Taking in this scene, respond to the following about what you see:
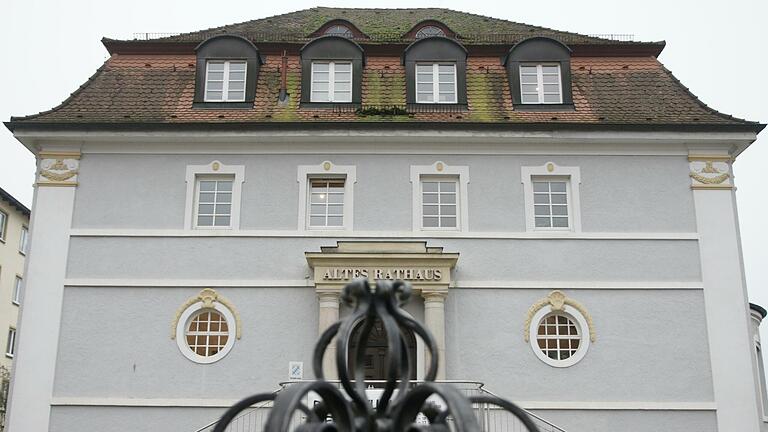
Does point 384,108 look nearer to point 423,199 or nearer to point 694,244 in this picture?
point 423,199

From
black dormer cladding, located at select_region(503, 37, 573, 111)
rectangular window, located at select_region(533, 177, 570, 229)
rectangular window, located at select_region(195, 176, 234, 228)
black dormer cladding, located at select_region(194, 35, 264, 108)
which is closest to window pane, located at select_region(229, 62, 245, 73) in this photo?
black dormer cladding, located at select_region(194, 35, 264, 108)

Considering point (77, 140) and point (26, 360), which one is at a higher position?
point (77, 140)

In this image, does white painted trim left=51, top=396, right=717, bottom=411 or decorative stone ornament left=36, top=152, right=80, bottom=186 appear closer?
white painted trim left=51, top=396, right=717, bottom=411

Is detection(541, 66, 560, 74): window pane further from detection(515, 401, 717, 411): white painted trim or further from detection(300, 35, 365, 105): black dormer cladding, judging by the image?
detection(515, 401, 717, 411): white painted trim

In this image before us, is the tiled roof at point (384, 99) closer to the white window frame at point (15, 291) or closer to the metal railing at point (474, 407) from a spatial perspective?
the metal railing at point (474, 407)

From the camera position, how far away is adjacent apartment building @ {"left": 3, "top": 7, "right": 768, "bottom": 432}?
718 inches

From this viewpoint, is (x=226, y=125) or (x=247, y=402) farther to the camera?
(x=226, y=125)

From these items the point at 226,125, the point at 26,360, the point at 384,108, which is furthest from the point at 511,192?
the point at 26,360

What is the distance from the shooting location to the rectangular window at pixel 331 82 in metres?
20.4

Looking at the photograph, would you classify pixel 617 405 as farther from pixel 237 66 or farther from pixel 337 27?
pixel 337 27

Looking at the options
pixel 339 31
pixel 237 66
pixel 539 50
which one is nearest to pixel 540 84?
pixel 539 50

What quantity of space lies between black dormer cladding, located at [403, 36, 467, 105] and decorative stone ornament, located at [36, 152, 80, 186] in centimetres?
764

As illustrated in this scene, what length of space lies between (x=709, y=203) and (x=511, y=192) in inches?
→ 170

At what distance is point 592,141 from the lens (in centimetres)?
1952
